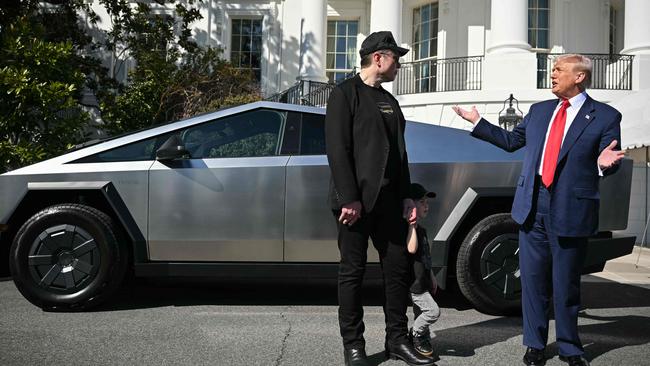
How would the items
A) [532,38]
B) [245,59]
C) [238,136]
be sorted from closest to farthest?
1. [238,136]
2. [532,38]
3. [245,59]

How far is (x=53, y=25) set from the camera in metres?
14.9

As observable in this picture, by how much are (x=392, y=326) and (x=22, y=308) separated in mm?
2889

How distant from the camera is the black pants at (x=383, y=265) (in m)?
3.22

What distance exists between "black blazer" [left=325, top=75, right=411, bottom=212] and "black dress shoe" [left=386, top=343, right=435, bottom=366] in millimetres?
768

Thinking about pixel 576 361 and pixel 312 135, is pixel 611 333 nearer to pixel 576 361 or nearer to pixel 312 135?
pixel 576 361

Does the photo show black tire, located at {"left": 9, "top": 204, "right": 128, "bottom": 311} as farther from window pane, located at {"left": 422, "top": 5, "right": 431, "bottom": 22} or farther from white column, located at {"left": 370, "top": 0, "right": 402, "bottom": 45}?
window pane, located at {"left": 422, "top": 5, "right": 431, "bottom": 22}

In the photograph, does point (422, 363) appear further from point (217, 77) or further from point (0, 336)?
point (217, 77)

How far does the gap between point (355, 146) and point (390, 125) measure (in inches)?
9.2

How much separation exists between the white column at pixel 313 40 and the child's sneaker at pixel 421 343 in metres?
14.9

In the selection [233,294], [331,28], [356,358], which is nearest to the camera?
[356,358]

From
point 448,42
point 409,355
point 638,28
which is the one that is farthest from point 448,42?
point 409,355

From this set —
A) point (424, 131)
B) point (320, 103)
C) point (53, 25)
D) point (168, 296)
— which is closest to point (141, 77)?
point (53, 25)

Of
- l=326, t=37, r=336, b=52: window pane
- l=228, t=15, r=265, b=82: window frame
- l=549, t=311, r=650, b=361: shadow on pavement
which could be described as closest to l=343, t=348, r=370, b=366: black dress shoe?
l=549, t=311, r=650, b=361: shadow on pavement

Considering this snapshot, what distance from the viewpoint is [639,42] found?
1558cm
